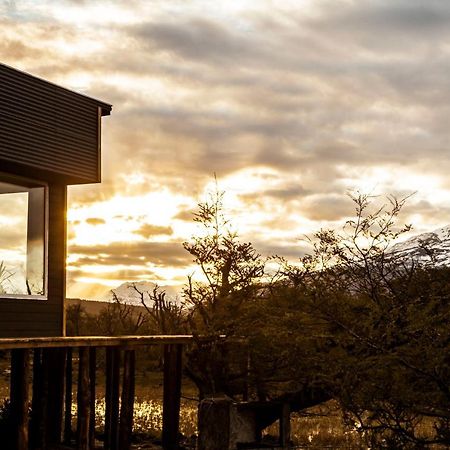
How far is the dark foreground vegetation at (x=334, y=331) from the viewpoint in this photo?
11320 millimetres

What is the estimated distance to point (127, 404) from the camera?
1539 cm

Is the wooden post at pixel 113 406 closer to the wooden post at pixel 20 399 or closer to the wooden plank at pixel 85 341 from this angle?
the wooden plank at pixel 85 341

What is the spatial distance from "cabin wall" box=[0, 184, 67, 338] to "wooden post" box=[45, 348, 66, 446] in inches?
51.3

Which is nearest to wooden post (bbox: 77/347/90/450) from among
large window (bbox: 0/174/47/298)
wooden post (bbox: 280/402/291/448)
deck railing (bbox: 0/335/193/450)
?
deck railing (bbox: 0/335/193/450)

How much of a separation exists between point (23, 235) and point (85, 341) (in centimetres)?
186

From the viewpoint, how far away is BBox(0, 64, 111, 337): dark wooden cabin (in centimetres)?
1316

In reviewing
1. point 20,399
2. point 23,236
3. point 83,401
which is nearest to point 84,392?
point 83,401

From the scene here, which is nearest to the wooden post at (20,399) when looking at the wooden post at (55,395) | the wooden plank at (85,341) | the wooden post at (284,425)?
the wooden plank at (85,341)

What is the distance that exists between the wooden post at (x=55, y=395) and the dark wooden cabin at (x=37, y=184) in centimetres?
138

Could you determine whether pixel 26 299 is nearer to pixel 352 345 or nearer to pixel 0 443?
pixel 0 443

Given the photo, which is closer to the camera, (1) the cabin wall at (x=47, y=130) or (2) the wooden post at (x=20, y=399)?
(2) the wooden post at (x=20, y=399)

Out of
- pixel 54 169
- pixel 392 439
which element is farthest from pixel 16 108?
pixel 392 439

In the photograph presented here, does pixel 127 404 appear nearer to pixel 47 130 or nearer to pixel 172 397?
pixel 172 397

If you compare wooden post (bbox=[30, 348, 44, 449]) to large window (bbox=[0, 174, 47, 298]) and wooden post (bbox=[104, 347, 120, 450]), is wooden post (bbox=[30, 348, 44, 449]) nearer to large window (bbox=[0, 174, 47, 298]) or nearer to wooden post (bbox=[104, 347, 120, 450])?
wooden post (bbox=[104, 347, 120, 450])
